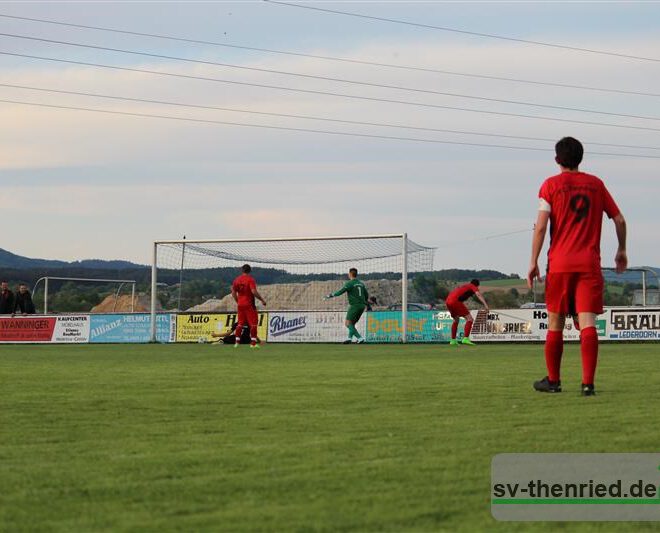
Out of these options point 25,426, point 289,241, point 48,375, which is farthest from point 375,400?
point 289,241

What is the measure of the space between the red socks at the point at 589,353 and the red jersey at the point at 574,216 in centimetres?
52

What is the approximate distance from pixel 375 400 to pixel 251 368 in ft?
21.7

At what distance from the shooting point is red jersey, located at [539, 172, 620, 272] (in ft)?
35.0

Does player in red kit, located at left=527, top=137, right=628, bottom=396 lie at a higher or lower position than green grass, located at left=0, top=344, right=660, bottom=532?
higher

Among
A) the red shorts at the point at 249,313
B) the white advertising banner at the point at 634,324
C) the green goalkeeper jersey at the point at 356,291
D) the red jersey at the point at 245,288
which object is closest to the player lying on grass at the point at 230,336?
the green goalkeeper jersey at the point at 356,291

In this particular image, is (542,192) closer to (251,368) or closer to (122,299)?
(251,368)

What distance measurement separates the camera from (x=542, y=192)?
35.6 ft

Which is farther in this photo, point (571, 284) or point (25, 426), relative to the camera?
point (571, 284)

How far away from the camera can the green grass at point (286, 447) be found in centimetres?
483

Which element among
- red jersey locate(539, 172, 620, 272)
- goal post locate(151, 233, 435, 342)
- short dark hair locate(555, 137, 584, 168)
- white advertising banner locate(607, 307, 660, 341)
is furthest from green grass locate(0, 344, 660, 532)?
goal post locate(151, 233, 435, 342)

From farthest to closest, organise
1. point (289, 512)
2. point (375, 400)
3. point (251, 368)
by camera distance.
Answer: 1. point (251, 368)
2. point (375, 400)
3. point (289, 512)

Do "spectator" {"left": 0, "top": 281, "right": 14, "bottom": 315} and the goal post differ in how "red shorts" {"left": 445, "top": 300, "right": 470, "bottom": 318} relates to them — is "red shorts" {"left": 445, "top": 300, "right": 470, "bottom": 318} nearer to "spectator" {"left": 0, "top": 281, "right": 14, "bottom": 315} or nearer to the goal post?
the goal post

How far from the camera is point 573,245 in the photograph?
1072 centimetres

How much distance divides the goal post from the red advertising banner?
3.72 m
